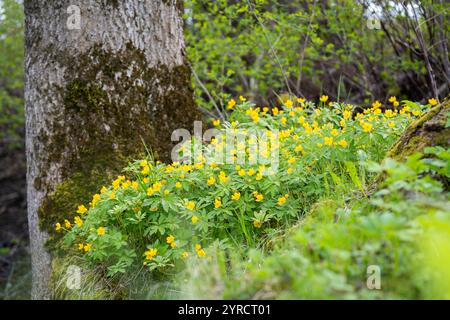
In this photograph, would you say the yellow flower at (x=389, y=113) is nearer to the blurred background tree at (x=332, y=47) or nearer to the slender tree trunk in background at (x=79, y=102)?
the slender tree trunk in background at (x=79, y=102)

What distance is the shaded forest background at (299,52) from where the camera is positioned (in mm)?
6047

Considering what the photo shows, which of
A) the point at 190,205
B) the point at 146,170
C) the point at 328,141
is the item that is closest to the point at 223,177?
the point at 190,205

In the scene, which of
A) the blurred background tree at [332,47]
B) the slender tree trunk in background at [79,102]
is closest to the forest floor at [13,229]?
the slender tree trunk in background at [79,102]

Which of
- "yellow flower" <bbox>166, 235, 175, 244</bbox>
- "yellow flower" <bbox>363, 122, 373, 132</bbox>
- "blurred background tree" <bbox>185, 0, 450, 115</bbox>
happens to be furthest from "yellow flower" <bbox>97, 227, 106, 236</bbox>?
"blurred background tree" <bbox>185, 0, 450, 115</bbox>

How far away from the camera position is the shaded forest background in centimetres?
605

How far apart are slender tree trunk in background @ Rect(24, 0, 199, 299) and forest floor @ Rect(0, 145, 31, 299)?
346 cm

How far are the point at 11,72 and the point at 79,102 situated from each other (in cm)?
603

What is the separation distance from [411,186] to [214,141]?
73.0 inches

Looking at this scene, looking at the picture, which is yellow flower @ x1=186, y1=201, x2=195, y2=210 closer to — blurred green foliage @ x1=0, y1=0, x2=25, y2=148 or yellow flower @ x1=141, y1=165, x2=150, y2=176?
yellow flower @ x1=141, y1=165, x2=150, y2=176

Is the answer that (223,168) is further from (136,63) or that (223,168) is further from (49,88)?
(49,88)

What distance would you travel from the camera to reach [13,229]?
9.49 meters

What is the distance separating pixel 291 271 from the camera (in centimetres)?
214

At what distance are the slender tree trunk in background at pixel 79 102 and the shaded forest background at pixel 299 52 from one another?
1775 mm

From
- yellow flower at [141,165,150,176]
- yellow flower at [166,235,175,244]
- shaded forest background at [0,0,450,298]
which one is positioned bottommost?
yellow flower at [166,235,175,244]
